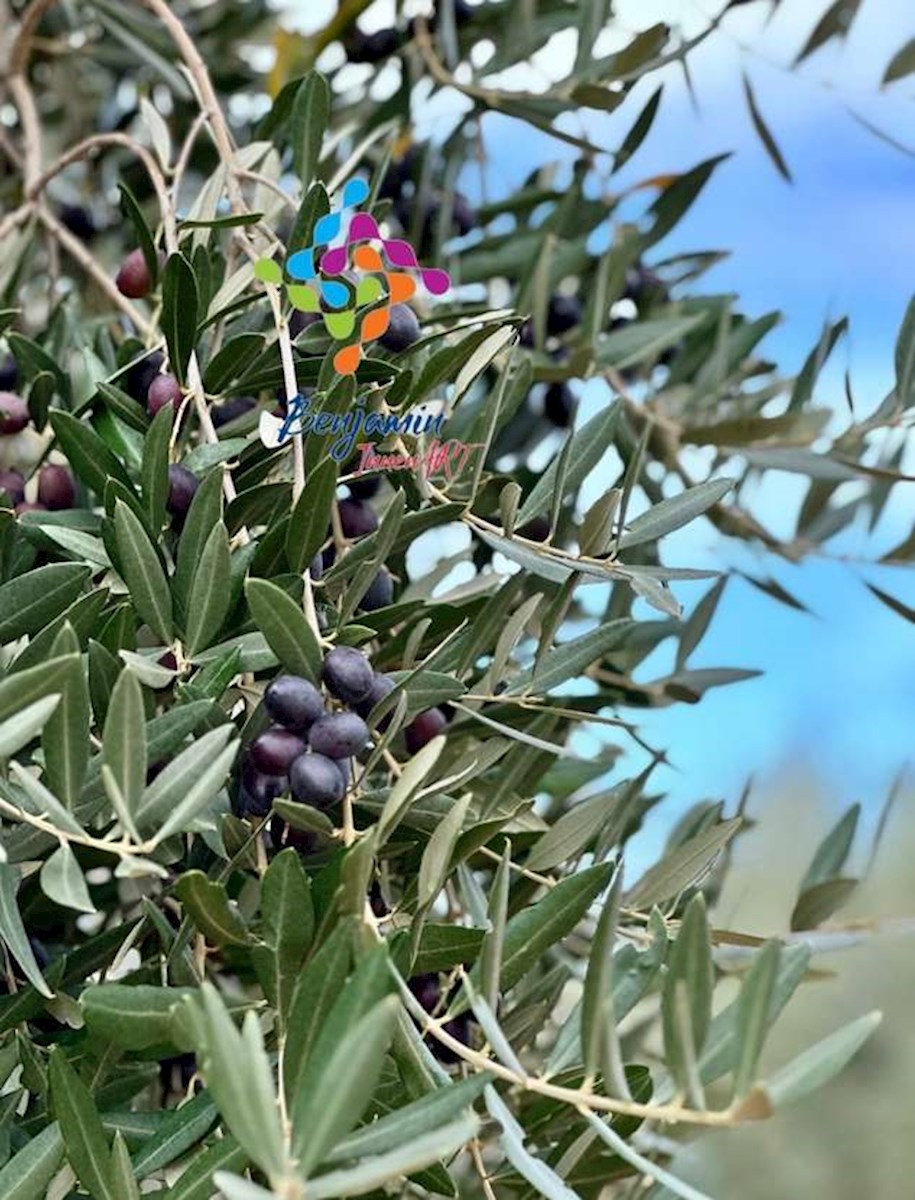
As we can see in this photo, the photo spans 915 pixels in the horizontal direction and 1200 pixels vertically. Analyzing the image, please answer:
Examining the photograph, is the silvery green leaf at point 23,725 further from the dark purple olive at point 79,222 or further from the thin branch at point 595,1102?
the dark purple olive at point 79,222

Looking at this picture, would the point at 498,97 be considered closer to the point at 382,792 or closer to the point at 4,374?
the point at 4,374

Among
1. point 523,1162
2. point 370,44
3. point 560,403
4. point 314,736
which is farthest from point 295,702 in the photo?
point 370,44

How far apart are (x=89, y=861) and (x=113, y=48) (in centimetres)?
53

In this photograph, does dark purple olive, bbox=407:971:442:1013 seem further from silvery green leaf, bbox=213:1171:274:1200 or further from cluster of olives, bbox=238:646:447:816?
silvery green leaf, bbox=213:1171:274:1200

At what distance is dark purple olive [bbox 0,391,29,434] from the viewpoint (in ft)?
1.69

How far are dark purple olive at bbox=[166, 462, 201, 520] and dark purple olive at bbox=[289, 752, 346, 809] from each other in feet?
0.32

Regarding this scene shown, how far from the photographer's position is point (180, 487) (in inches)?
16.1

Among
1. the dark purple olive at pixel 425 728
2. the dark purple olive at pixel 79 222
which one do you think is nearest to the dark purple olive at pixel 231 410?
the dark purple olive at pixel 425 728

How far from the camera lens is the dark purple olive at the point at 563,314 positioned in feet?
2.27

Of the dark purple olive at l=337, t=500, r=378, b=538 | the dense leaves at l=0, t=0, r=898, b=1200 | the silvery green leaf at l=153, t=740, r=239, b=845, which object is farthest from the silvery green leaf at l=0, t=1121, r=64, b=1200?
the dark purple olive at l=337, t=500, r=378, b=538

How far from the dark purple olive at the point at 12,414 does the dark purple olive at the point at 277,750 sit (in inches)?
8.4

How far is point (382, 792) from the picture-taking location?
0.38 meters

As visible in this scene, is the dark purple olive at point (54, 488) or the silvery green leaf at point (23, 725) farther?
the dark purple olive at point (54, 488)

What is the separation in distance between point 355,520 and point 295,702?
14 cm
